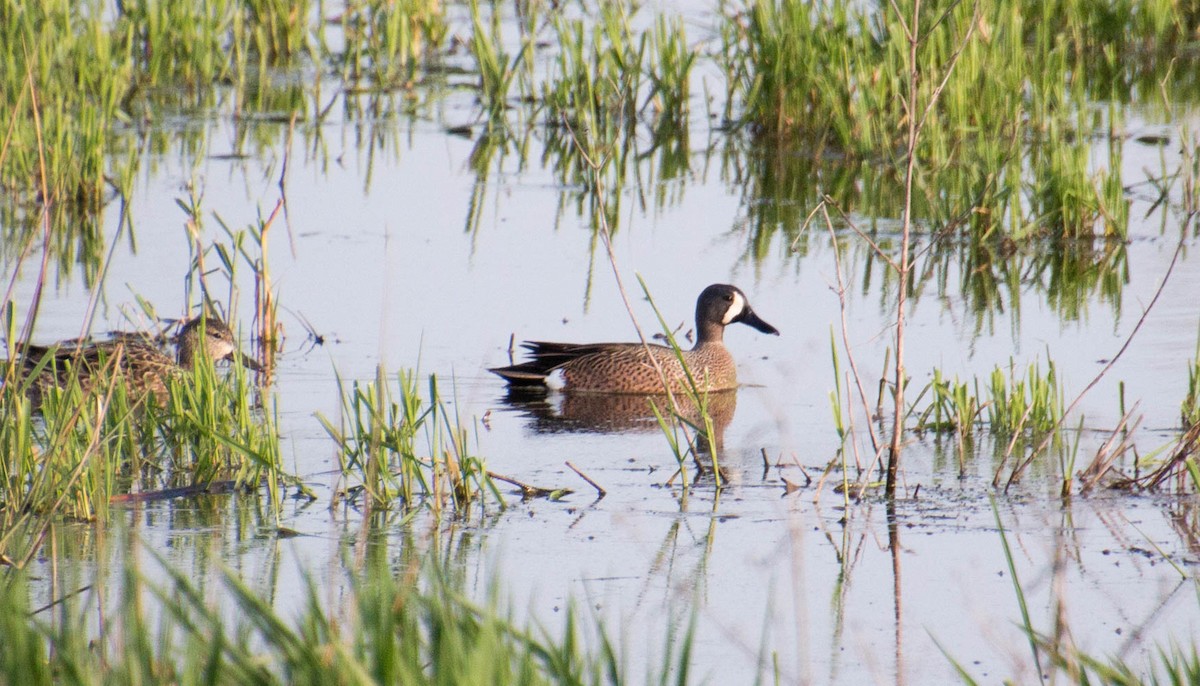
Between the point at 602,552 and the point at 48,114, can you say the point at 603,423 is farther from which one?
the point at 48,114

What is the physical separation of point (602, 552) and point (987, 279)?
163 inches

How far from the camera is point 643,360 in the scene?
25.1 ft

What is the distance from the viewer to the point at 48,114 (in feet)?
29.9

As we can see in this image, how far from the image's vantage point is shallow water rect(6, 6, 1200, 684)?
14.4 feet

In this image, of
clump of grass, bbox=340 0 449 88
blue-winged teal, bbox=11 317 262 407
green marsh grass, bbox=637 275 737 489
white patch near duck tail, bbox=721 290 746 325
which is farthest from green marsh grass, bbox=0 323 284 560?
clump of grass, bbox=340 0 449 88

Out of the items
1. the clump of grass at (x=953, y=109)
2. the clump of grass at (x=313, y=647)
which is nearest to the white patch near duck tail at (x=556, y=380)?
the clump of grass at (x=953, y=109)

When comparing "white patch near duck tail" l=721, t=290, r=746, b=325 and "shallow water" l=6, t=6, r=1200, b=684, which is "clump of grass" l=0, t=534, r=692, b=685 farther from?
"white patch near duck tail" l=721, t=290, r=746, b=325

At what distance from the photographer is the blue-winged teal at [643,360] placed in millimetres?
7512

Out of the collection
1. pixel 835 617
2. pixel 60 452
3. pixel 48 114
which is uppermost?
pixel 48 114

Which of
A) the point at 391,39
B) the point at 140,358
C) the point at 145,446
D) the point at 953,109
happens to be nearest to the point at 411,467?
the point at 145,446

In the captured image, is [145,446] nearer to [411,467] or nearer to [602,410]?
[411,467]

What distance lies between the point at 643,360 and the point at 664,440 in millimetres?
1084

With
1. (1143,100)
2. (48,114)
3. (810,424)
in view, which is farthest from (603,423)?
(1143,100)

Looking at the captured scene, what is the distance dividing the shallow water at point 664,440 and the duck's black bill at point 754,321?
13cm
